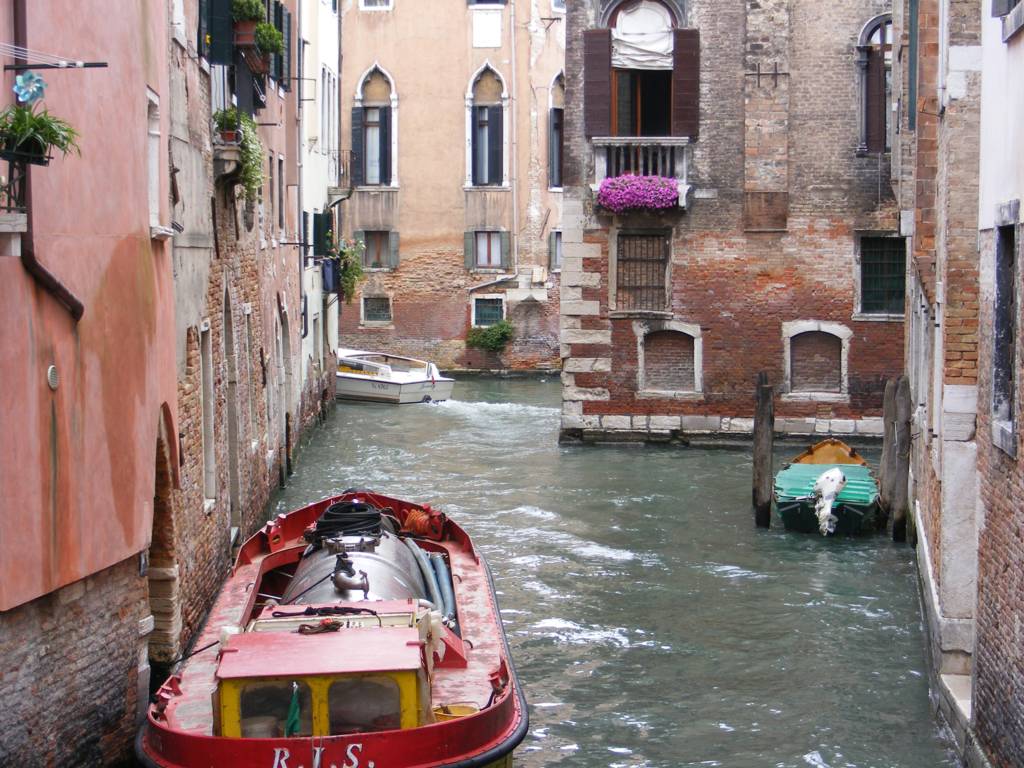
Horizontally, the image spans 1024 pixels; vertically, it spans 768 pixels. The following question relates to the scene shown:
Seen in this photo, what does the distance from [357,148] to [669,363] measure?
12.4 m

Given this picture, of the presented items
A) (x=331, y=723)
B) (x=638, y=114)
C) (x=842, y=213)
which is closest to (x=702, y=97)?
(x=638, y=114)

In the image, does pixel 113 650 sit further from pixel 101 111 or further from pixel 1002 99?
pixel 1002 99

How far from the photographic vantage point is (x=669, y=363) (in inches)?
845

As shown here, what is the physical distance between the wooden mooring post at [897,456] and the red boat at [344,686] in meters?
6.41

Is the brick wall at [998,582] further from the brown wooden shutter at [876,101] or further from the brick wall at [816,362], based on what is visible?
the brick wall at [816,362]

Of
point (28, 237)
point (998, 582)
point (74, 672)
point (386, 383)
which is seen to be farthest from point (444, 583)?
point (386, 383)

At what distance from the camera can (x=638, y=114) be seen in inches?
846

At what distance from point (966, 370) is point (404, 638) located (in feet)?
12.8

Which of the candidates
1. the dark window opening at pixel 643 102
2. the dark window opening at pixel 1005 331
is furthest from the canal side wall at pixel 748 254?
the dark window opening at pixel 1005 331

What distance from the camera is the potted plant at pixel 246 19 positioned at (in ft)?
40.9

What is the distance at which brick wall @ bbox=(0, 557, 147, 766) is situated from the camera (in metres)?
6.66

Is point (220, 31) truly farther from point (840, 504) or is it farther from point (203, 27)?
point (840, 504)

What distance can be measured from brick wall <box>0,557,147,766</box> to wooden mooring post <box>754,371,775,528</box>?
8.51 meters

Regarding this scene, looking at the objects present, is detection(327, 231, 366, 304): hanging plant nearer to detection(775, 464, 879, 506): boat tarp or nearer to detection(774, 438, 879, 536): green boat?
detection(775, 464, 879, 506): boat tarp
